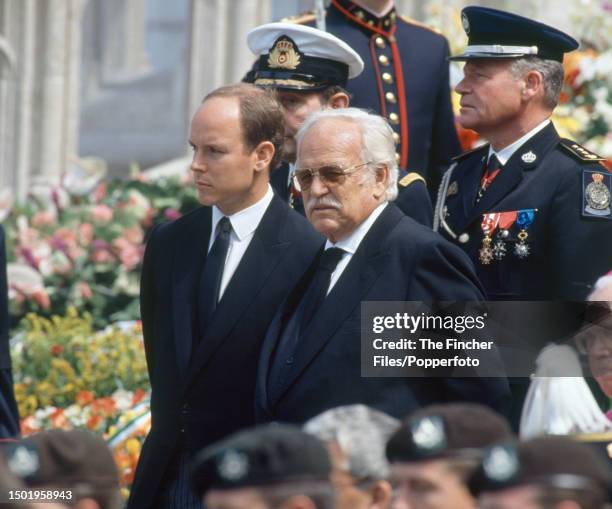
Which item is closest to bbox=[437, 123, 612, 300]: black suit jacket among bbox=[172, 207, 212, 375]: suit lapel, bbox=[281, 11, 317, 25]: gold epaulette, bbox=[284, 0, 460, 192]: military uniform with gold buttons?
bbox=[172, 207, 212, 375]: suit lapel

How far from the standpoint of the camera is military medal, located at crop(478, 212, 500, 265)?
5.48m

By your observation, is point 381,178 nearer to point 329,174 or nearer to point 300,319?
point 329,174

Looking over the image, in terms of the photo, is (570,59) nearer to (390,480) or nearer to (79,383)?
(79,383)

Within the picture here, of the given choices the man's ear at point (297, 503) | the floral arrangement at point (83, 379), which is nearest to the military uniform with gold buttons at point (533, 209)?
the man's ear at point (297, 503)

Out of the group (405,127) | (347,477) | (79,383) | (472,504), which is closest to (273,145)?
(405,127)

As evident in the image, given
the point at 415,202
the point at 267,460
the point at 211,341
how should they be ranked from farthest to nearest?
the point at 415,202 < the point at 211,341 < the point at 267,460

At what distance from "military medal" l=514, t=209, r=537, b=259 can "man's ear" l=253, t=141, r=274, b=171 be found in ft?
2.47

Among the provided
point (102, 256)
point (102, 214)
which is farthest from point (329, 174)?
point (102, 214)

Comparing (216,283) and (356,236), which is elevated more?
(356,236)

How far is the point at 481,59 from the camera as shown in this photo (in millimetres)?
5645

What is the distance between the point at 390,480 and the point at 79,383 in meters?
4.02

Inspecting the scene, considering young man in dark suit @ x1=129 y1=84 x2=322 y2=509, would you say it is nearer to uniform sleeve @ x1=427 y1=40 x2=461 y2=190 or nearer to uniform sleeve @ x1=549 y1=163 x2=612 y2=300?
uniform sleeve @ x1=549 y1=163 x2=612 y2=300

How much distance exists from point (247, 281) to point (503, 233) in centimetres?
78

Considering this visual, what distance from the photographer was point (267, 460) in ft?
12.0
